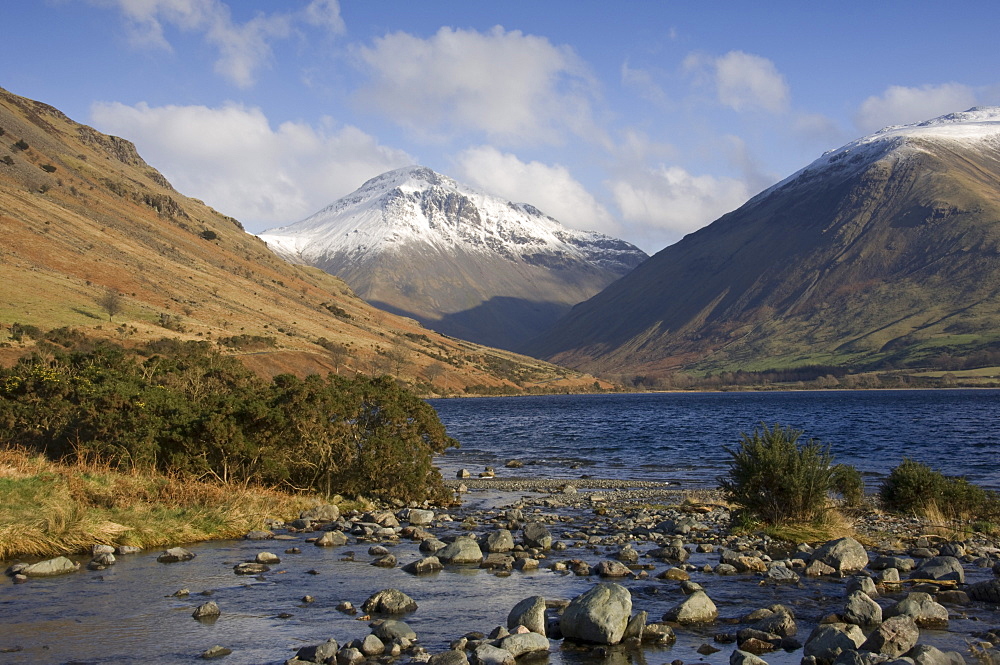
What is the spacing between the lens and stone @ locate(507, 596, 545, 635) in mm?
13391

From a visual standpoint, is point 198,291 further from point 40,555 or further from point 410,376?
point 40,555

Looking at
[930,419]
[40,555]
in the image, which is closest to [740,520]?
[40,555]

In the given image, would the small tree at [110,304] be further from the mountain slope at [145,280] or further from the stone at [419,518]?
the stone at [419,518]

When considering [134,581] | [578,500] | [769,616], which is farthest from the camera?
[578,500]

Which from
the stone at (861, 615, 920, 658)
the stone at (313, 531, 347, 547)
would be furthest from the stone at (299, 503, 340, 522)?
the stone at (861, 615, 920, 658)

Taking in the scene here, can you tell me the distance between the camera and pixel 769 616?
46.2 feet

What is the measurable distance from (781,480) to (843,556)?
463 centimetres

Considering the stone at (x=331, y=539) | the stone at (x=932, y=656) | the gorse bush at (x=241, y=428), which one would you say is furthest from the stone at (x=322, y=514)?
the stone at (x=932, y=656)

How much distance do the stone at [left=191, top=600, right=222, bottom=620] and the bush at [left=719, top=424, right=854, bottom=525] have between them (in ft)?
48.6

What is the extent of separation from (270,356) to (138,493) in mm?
88686

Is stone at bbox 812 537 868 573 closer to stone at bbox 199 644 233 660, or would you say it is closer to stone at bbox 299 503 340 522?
stone at bbox 199 644 233 660

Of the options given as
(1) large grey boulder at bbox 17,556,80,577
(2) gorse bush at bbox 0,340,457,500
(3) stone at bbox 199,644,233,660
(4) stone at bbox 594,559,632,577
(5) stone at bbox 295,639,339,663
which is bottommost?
(4) stone at bbox 594,559,632,577

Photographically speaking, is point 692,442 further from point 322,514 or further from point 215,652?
point 215,652

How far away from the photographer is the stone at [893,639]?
12.0m
